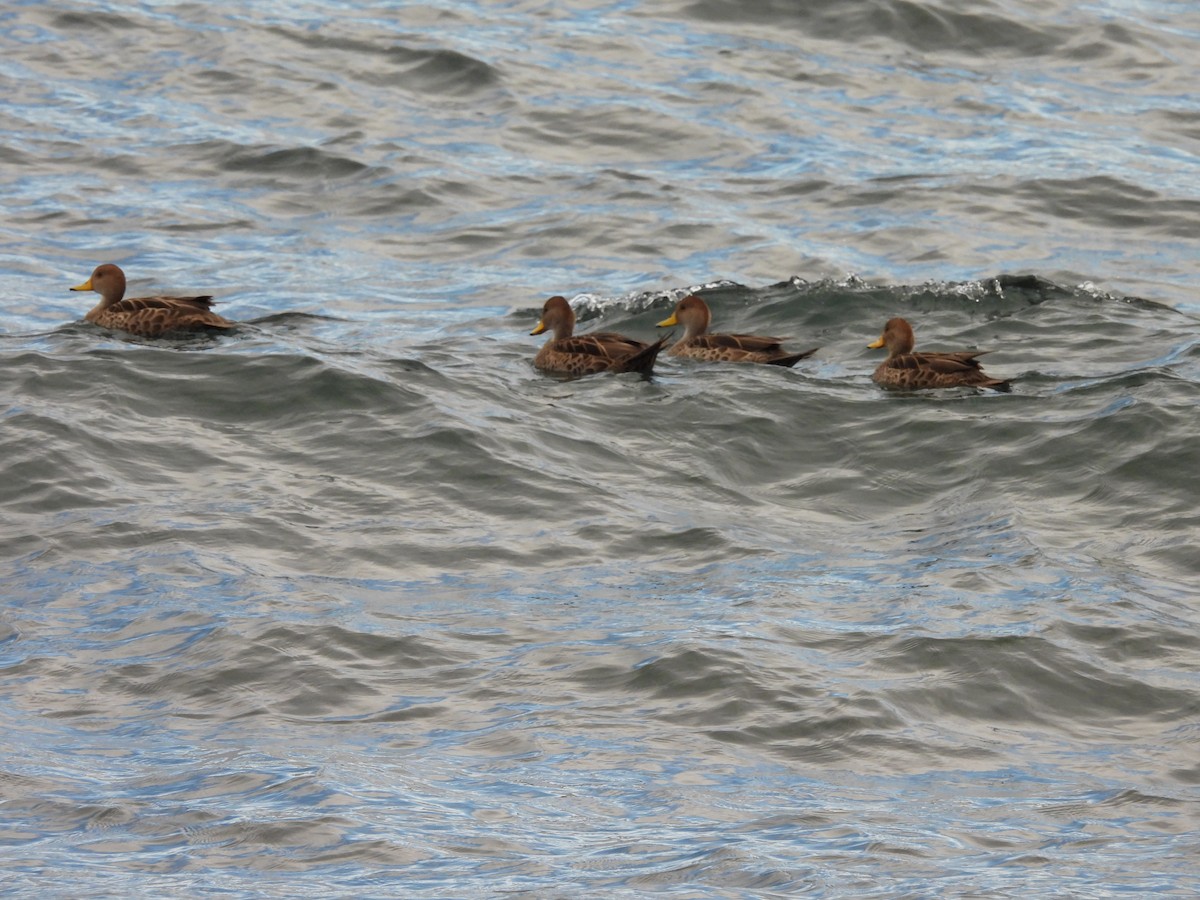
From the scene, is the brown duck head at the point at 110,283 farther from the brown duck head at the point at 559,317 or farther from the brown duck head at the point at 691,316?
the brown duck head at the point at 691,316

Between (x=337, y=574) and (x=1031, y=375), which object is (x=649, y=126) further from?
(x=337, y=574)

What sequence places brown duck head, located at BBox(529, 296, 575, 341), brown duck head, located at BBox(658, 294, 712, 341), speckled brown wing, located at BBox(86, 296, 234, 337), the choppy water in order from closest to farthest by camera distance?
the choppy water, speckled brown wing, located at BBox(86, 296, 234, 337), brown duck head, located at BBox(529, 296, 575, 341), brown duck head, located at BBox(658, 294, 712, 341)

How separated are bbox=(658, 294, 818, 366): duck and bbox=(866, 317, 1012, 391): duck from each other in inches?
29.2

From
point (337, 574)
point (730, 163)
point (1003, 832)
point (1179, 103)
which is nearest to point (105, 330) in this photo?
point (337, 574)

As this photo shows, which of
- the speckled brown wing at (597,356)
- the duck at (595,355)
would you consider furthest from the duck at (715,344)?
the speckled brown wing at (597,356)

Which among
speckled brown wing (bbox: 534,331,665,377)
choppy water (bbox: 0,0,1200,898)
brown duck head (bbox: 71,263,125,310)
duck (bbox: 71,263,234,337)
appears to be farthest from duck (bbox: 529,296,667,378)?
brown duck head (bbox: 71,263,125,310)

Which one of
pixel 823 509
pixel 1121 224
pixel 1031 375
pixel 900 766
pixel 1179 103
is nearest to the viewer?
pixel 900 766

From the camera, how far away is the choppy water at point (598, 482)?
7426mm

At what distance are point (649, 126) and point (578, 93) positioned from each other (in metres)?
1.44

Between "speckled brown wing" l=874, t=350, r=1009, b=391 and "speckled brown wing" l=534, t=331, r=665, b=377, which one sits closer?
"speckled brown wing" l=874, t=350, r=1009, b=391

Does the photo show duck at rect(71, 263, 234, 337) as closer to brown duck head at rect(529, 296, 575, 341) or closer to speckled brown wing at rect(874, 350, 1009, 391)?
brown duck head at rect(529, 296, 575, 341)

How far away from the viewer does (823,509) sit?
11367mm

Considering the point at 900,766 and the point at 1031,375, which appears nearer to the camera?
the point at 900,766

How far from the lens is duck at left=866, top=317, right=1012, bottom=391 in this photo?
42.8 ft
